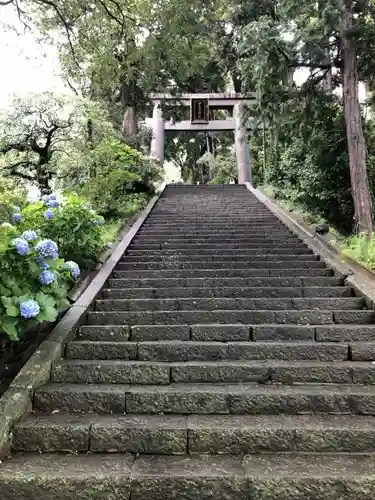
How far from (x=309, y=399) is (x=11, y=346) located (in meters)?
2.58

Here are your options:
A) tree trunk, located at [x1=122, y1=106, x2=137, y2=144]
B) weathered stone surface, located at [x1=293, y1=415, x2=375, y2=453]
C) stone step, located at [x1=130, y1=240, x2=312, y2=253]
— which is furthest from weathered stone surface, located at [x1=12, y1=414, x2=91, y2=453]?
tree trunk, located at [x1=122, y1=106, x2=137, y2=144]

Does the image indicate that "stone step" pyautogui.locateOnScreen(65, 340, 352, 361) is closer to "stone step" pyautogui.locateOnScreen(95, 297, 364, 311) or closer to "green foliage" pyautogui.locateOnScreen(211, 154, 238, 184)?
"stone step" pyautogui.locateOnScreen(95, 297, 364, 311)

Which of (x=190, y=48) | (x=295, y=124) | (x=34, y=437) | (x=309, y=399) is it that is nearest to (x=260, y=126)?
(x=295, y=124)

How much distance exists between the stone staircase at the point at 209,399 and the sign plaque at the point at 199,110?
14851mm

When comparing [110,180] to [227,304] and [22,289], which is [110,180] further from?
[22,289]

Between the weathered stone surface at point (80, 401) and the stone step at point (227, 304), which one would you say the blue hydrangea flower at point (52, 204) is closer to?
the stone step at point (227, 304)

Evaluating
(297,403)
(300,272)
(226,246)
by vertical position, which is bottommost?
(297,403)

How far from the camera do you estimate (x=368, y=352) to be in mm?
3887

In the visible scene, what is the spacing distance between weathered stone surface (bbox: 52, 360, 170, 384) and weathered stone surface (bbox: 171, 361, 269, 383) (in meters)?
0.12

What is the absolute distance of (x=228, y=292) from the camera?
5219 millimetres

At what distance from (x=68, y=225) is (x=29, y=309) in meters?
2.09

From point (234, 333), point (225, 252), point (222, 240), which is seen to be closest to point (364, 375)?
point (234, 333)

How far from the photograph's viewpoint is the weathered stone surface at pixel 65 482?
2549 millimetres

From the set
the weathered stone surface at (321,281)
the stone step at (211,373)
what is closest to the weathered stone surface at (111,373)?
the stone step at (211,373)
